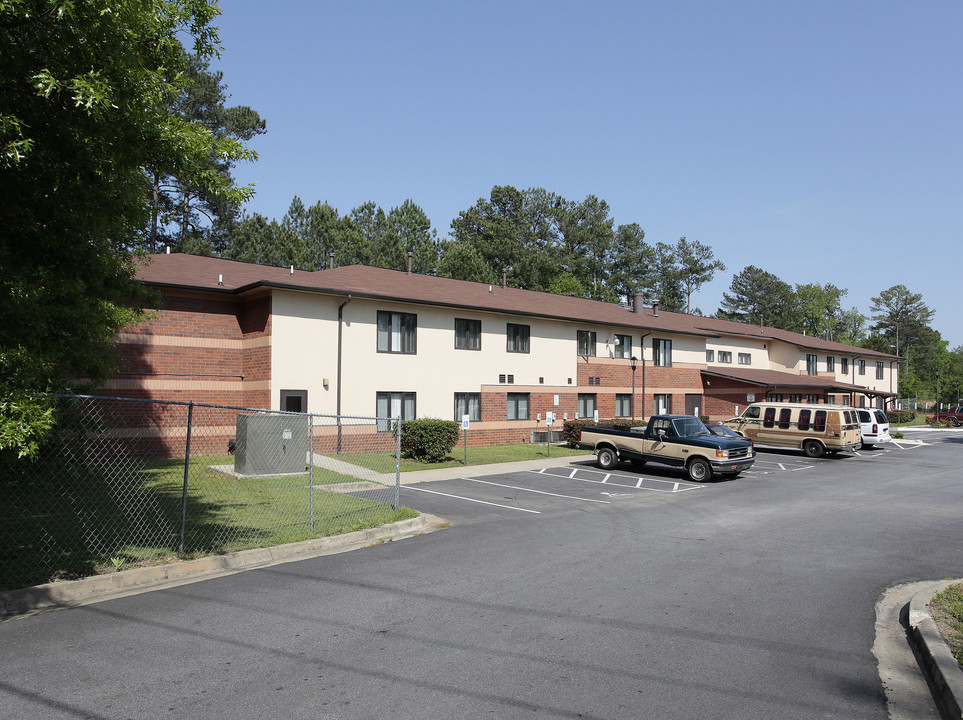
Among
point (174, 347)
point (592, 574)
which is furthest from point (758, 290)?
point (592, 574)

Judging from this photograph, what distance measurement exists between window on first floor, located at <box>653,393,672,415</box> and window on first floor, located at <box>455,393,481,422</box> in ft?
42.8

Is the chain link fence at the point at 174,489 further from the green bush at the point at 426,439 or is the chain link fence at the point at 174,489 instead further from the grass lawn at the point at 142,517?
the green bush at the point at 426,439

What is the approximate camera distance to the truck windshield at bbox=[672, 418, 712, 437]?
20656 millimetres

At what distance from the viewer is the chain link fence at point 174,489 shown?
8.77 meters

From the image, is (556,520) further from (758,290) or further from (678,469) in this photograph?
(758,290)

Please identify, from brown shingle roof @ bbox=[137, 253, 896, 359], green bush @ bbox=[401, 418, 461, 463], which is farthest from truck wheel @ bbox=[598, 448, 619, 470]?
brown shingle roof @ bbox=[137, 253, 896, 359]

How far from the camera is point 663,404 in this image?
38.2m

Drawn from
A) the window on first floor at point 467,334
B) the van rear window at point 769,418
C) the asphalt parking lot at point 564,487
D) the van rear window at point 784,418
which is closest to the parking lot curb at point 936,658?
the asphalt parking lot at point 564,487

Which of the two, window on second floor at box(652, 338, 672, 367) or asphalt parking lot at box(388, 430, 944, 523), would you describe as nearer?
asphalt parking lot at box(388, 430, 944, 523)

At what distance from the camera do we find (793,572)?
354 inches

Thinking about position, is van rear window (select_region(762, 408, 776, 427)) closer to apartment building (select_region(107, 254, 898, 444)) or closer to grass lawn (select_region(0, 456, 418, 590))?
apartment building (select_region(107, 254, 898, 444))

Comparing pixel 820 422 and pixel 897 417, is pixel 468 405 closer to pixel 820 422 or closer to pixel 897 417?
pixel 820 422

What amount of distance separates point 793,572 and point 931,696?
150 inches

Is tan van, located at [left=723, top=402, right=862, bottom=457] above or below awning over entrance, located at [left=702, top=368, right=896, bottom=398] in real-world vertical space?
below
